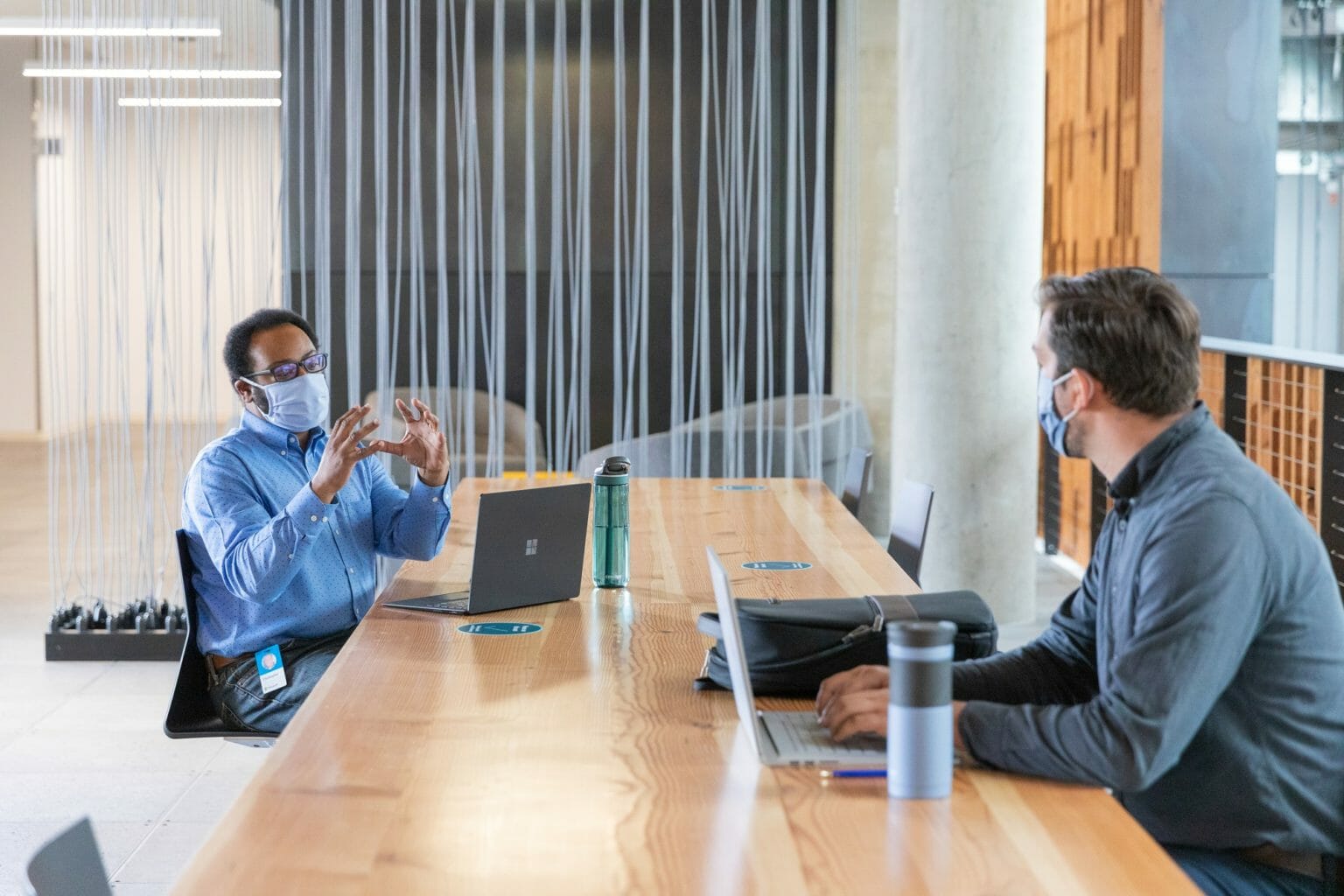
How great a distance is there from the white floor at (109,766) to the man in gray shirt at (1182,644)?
215cm

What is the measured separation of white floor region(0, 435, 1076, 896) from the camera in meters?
3.60

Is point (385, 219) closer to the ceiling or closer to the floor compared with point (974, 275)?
closer to the ceiling

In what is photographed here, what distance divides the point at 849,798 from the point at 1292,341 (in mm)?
6273

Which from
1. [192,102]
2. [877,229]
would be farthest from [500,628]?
[877,229]

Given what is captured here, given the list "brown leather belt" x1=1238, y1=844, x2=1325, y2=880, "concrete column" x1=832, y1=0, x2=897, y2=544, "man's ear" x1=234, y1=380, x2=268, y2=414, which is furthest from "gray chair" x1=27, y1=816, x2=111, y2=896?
"concrete column" x1=832, y1=0, x2=897, y2=544

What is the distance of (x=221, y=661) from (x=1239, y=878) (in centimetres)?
211

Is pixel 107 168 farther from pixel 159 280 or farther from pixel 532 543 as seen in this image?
pixel 532 543

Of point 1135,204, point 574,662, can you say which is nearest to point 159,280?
point 574,662

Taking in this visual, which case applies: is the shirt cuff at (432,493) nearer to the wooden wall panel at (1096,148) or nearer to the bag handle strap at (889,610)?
the bag handle strap at (889,610)

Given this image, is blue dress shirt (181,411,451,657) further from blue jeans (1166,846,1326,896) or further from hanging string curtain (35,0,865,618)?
hanging string curtain (35,0,865,618)

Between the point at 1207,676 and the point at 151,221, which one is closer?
the point at 1207,676

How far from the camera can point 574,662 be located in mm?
2424

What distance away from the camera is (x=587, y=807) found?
1.70 meters

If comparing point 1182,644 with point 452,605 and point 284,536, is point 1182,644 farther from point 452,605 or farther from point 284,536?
point 284,536
